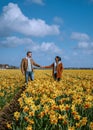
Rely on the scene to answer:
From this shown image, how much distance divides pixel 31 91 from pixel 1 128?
3.65 metres

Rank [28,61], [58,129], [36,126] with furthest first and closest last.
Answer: [28,61] → [36,126] → [58,129]

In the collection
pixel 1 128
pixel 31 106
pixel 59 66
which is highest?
pixel 59 66

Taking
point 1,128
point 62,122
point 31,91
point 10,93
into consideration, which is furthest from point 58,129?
point 10,93

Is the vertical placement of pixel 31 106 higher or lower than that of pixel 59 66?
lower

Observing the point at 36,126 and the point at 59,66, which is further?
the point at 59,66

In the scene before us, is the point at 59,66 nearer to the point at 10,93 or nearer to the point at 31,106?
the point at 10,93

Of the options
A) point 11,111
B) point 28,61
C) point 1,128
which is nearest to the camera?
point 1,128

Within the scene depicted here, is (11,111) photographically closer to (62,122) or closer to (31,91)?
(31,91)

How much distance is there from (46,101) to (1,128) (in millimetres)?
1404

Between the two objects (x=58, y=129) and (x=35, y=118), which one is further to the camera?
(x=35, y=118)

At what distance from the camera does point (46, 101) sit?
823cm

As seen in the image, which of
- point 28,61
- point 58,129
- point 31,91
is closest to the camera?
point 58,129

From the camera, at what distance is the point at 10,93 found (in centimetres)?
1391

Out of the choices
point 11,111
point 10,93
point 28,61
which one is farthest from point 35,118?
point 28,61
